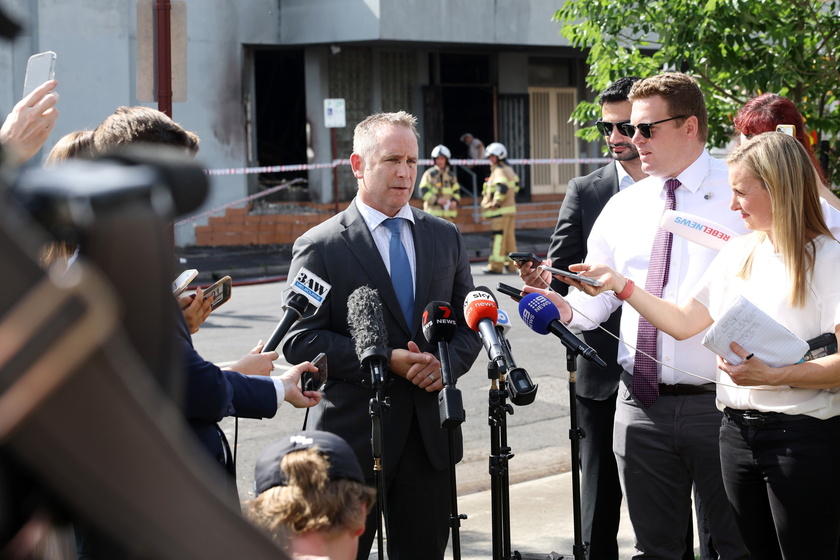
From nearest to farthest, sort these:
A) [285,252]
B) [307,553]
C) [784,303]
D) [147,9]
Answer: [307,553], [784,303], [147,9], [285,252]

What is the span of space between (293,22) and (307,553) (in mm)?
20114

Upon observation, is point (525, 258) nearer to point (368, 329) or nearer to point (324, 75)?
point (368, 329)

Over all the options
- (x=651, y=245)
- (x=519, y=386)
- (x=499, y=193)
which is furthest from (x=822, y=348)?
(x=499, y=193)

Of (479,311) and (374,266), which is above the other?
(374,266)

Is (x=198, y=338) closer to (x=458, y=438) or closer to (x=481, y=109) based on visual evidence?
(x=458, y=438)

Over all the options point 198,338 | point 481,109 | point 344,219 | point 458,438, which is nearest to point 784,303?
point 458,438

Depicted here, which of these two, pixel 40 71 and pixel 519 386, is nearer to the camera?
pixel 519 386

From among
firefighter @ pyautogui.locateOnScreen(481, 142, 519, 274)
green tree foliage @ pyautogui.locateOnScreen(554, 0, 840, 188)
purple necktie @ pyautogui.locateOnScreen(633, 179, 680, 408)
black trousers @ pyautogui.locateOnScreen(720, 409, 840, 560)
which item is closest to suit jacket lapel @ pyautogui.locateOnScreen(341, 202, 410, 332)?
purple necktie @ pyautogui.locateOnScreen(633, 179, 680, 408)

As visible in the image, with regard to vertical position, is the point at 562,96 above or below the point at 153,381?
above

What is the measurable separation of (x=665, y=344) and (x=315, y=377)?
1432 millimetres

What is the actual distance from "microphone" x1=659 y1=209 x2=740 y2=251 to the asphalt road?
2585 mm

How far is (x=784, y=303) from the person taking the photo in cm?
359

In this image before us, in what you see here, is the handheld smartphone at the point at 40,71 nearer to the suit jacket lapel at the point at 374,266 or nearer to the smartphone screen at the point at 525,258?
the suit jacket lapel at the point at 374,266

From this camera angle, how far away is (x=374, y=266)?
416cm
